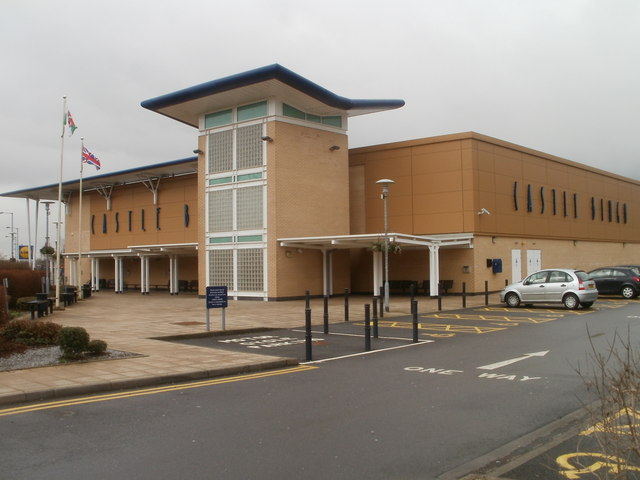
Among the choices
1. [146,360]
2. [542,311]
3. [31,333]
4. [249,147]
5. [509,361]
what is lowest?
[542,311]

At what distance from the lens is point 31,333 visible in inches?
492

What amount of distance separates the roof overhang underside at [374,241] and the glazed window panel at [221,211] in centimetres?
384

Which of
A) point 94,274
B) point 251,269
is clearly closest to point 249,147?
point 251,269

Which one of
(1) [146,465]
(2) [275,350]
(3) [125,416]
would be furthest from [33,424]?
(2) [275,350]

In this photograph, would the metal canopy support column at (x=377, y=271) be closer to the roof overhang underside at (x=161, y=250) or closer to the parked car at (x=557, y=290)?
the parked car at (x=557, y=290)

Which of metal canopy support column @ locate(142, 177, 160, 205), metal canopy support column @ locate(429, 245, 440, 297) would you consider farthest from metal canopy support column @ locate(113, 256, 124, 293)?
metal canopy support column @ locate(429, 245, 440, 297)

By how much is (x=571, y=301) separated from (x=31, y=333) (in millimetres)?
18859

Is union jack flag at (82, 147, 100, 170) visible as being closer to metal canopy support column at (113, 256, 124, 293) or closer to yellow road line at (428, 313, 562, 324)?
metal canopy support column at (113, 256, 124, 293)

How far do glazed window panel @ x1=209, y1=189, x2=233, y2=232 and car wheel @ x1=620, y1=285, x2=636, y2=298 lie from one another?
2015 centimetres

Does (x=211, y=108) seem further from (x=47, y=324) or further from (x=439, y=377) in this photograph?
(x=439, y=377)

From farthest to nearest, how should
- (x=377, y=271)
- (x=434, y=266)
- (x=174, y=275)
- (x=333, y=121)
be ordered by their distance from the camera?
(x=174, y=275), (x=333, y=121), (x=434, y=266), (x=377, y=271)

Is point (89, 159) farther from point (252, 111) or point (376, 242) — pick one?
point (376, 242)

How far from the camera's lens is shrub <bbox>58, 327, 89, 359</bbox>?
10.8 metres

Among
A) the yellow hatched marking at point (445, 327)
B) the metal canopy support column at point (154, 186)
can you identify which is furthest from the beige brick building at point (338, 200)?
the yellow hatched marking at point (445, 327)
